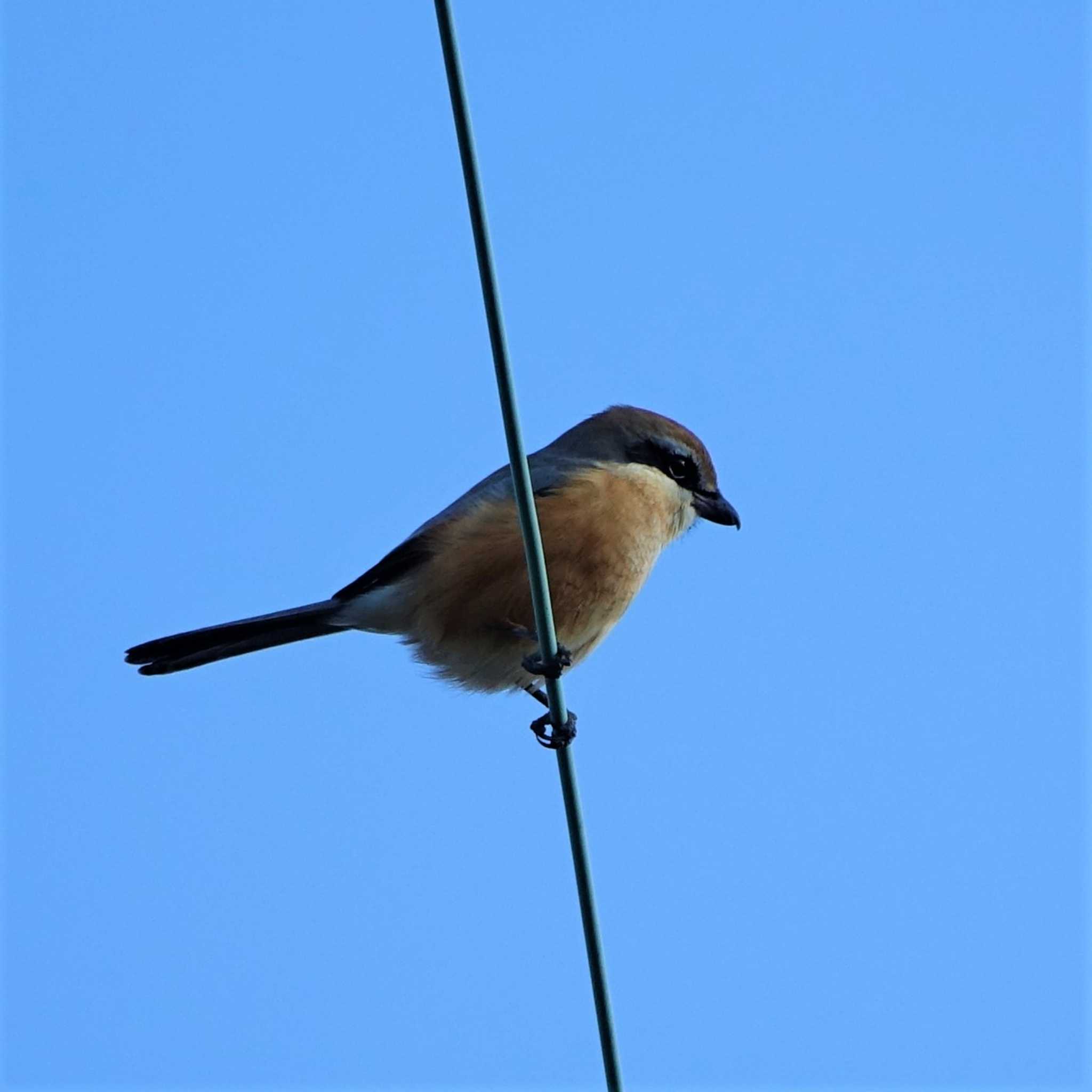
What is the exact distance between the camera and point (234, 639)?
208 inches

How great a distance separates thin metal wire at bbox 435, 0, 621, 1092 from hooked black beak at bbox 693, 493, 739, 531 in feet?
7.49

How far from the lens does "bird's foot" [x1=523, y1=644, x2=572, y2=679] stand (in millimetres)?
3500

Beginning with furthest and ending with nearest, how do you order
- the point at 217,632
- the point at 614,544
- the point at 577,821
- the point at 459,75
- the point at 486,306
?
the point at 217,632 < the point at 614,544 < the point at 577,821 < the point at 486,306 < the point at 459,75

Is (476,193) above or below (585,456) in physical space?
below

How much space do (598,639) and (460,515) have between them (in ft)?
2.09

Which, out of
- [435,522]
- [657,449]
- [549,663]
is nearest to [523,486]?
[549,663]

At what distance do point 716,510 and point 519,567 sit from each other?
43.6 inches

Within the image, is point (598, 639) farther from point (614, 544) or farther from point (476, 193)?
point (476, 193)

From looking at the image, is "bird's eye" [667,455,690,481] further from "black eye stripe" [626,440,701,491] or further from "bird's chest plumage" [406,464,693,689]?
"bird's chest plumage" [406,464,693,689]

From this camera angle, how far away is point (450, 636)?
16.3 ft

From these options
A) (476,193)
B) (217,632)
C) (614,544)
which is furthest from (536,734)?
(476,193)

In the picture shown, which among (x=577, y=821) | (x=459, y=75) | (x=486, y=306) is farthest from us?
(x=577, y=821)

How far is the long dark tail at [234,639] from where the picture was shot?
17.3 ft

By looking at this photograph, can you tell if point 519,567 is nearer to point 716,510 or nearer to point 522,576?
point 522,576
